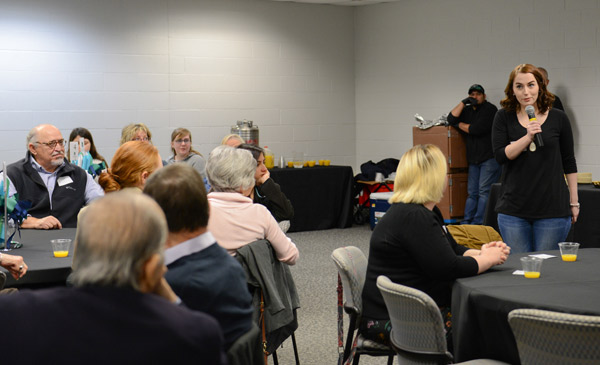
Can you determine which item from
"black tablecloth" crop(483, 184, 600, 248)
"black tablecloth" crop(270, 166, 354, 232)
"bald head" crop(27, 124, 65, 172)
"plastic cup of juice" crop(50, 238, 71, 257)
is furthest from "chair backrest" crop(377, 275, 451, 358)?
"black tablecloth" crop(270, 166, 354, 232)

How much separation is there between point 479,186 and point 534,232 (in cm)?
474

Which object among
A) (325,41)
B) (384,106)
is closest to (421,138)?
(384,106)

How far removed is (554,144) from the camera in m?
3.90

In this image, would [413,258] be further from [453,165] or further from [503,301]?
[453,165]

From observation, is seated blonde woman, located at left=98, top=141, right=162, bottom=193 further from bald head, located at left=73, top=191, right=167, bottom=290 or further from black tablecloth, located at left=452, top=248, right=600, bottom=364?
bald head, located at left=73, top=191, right=167, bottom=290

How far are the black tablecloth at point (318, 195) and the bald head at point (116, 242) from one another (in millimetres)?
7278

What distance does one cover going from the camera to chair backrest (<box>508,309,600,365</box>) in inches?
80.8

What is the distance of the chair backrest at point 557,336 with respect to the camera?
2053 millimetres

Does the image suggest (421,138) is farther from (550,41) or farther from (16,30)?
(16,30)

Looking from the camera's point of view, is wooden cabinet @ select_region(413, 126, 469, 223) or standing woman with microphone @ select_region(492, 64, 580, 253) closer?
standing woman with microphone @ select_region(492, 64, 580, 253)

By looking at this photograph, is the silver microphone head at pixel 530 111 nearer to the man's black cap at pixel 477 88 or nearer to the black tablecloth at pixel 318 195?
the man's black cap at pixel 477 88

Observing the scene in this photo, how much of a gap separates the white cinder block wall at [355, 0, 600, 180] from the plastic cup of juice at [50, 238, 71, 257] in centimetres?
619

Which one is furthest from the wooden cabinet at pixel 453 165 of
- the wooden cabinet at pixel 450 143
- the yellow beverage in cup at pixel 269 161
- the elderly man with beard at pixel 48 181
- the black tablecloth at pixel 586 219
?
the elderly man with beard at pixel 48 181

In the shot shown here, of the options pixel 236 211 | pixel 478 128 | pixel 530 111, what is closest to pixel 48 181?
pixel 236 211
